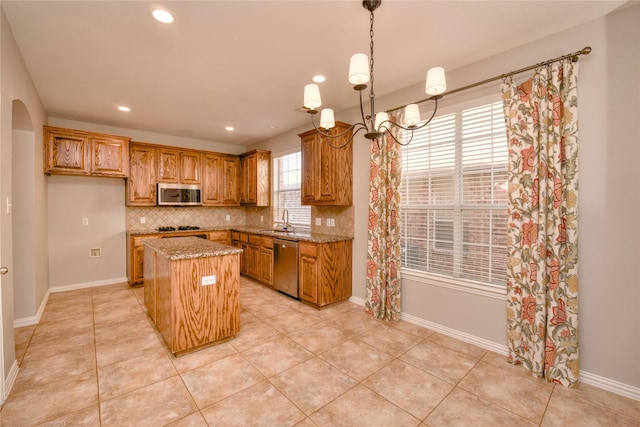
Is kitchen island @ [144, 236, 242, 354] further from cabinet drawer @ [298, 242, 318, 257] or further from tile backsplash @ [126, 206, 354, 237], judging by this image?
tile backsplash @ [126, 206, 354, 237]

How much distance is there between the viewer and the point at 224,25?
2227 mm

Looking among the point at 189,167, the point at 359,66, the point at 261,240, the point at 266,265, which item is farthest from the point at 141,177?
the point at 359,66

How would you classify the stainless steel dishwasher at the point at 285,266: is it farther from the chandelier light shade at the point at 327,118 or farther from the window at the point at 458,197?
the chandelier light shade at the point at 327,118

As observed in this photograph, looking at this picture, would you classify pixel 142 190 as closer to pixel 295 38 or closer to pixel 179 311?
pixel 179 311

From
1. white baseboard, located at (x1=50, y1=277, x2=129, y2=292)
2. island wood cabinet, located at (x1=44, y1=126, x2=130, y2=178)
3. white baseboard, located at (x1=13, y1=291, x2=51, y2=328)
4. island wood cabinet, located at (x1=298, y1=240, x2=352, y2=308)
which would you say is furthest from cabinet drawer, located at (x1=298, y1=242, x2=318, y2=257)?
white baseboard, located at (x1=50, y1=277, x2=129, y2=292)

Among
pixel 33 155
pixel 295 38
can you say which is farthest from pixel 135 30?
pixel 33 155

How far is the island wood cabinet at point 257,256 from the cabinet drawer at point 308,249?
2.54 feet

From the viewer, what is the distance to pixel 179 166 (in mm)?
5309

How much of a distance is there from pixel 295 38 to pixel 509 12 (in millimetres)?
Answer: 1620

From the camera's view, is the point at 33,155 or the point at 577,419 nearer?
the point at 577,419

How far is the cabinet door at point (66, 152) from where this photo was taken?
4078 mm

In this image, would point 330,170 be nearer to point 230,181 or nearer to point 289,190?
point 289,190

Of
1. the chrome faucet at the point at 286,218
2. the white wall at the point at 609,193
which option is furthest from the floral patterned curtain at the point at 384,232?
the chrome faucet at the point at 286,218

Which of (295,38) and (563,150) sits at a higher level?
(295,38)
